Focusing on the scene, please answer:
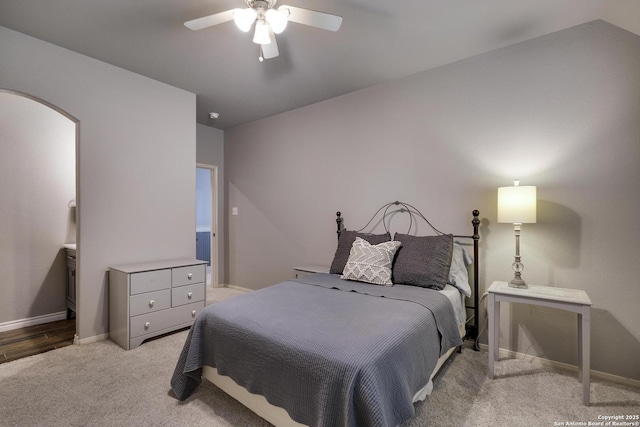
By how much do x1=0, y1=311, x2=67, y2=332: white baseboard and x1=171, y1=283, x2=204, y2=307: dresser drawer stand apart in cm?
159

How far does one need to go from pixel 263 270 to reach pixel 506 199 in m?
3.26

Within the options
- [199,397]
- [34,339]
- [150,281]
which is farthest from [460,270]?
[34,339]

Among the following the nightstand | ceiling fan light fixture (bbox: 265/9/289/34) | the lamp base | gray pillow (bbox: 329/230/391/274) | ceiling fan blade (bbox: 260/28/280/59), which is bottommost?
the nightstand

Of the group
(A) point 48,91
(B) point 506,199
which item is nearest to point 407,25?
(B) point 506,199

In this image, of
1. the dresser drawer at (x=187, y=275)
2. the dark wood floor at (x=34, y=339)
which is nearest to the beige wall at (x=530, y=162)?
the dresser drawer at (x=187, y=275)

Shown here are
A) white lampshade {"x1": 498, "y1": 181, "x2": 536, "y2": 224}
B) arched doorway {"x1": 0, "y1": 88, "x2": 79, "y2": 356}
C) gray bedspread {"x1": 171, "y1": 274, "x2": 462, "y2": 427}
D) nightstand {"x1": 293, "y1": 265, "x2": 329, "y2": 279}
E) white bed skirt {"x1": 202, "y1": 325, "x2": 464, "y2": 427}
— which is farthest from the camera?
nightstand {"x1": 293, "y1": 265, "x2": 329, "y2": 279}

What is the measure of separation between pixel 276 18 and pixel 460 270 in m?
2.41

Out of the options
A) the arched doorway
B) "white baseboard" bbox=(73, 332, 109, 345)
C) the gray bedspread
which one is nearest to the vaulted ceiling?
the arched doorway

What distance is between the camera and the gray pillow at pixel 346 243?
3.03 metres

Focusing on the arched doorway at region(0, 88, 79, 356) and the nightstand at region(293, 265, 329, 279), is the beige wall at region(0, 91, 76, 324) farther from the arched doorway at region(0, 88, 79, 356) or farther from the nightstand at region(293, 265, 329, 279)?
the nightstand at region(293, 265, 329, 279)

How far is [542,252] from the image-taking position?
246cm

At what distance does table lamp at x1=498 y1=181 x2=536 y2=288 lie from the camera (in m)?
Answer: 2.23

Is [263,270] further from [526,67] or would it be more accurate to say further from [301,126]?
[526,67]

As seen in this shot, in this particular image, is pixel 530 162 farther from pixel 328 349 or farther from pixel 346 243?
pixel 328 349
